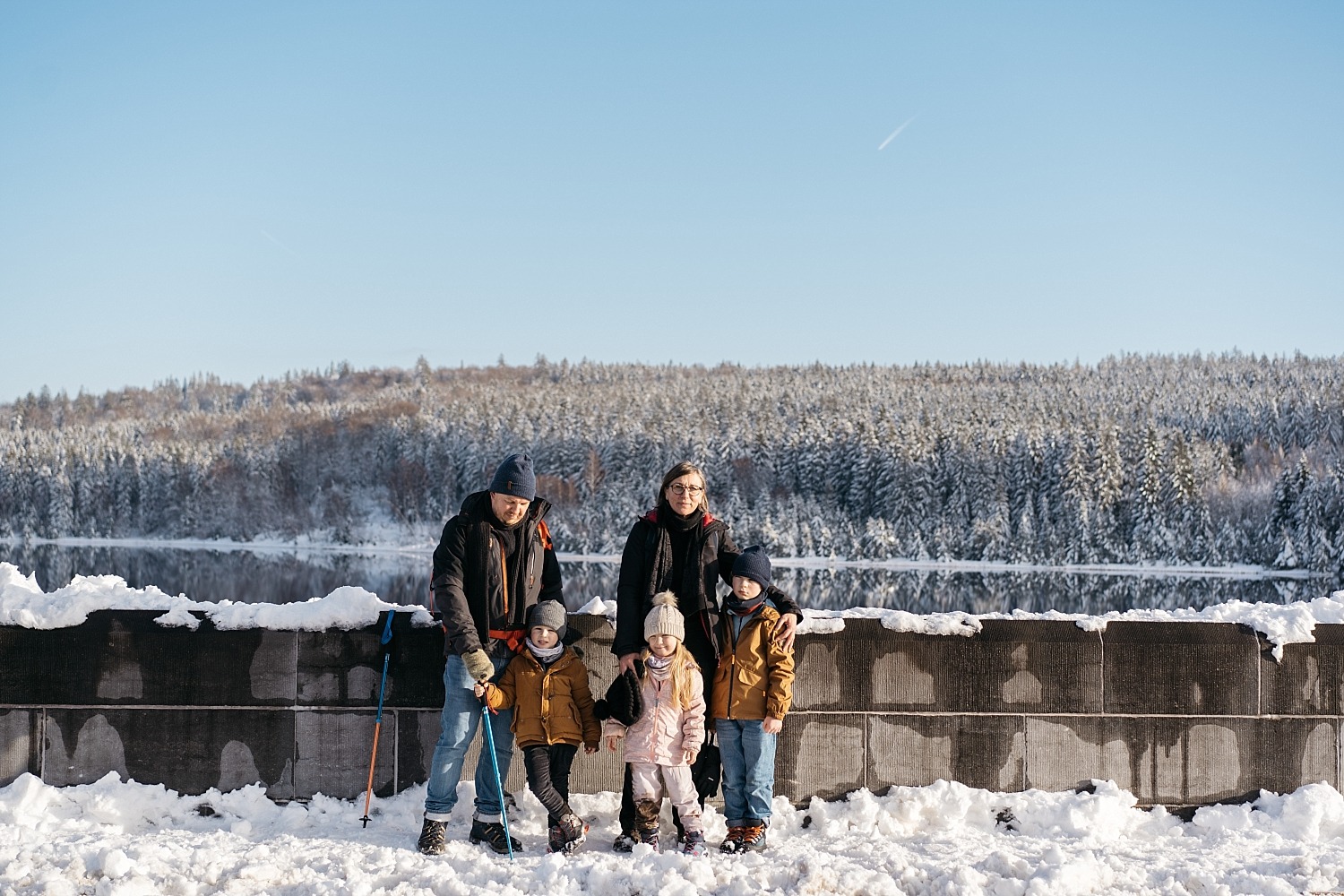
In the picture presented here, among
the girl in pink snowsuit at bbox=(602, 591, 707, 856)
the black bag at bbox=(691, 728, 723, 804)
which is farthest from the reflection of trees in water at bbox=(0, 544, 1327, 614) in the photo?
the girl in pink snowsuit at bbox=(602, 591, 707, 856)

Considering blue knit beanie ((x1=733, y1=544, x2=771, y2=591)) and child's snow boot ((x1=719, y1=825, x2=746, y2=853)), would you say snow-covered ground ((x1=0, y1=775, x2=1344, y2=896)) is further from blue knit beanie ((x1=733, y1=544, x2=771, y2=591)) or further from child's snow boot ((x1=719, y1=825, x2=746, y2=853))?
blue knit beanie ((x1=733, y1=544, x2=771, y2=591))

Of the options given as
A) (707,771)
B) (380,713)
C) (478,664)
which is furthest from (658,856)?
(380,713)

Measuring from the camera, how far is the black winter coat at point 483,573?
5367 mm

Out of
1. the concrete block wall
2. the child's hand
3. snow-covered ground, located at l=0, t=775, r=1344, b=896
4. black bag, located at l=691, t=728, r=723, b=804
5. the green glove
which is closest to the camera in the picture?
snow-covered ground, located at l=0, t=775, r=1344, b=896

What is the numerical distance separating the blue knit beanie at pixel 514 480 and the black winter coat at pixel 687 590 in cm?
54

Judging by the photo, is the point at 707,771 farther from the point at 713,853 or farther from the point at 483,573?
the point at 483,573

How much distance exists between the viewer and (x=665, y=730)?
536cm

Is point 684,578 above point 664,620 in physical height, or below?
above

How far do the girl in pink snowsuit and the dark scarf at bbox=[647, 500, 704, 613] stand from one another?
5.2 inches

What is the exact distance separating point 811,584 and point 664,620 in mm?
49235

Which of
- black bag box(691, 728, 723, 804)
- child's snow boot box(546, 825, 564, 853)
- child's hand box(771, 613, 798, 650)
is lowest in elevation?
child's snow boot box(546, 825, 564, 853)

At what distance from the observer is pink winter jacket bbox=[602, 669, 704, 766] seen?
534 centimetres

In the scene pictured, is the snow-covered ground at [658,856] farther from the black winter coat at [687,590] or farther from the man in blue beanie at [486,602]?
the black winter coat at [687,590]

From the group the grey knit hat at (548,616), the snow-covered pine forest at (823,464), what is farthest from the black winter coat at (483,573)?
the snow-covered pine forest at (823,464)
